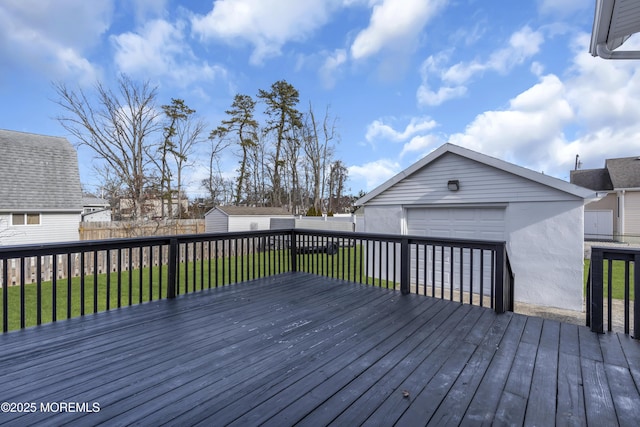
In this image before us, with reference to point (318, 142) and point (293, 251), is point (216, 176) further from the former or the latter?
point (293, 251)

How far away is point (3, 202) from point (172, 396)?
44.7ft

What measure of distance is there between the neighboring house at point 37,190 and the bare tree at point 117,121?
1.46 m

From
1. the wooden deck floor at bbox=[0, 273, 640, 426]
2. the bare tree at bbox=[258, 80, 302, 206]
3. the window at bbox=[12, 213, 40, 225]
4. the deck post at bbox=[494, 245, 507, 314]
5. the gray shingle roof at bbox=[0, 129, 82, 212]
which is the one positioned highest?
the bare tree at bbox=[258, 80, 302, 206]

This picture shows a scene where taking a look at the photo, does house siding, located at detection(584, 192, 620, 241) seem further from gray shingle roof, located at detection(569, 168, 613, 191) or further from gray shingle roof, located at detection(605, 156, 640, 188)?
gray shingle roof, located at detection(605, 156, 640, 188)

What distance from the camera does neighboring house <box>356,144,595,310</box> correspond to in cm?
548

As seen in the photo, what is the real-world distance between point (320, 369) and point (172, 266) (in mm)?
2536

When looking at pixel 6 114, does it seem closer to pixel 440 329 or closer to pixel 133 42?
pixel 133 42

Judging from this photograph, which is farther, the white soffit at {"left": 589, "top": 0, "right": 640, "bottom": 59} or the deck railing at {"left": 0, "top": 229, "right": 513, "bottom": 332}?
the deck railing at {"left": 0, "top": 229, "right": 513, "bottom": 332}

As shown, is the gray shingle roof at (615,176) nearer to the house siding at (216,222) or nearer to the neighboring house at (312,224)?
the neighboring house at (312,224)

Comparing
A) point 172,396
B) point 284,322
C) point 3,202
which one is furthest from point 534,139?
point 3,202

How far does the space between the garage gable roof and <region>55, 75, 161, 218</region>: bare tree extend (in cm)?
944

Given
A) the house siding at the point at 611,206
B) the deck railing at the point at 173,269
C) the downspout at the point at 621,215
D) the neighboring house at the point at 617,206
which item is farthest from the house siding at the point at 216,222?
the downspout at the point at 621,215

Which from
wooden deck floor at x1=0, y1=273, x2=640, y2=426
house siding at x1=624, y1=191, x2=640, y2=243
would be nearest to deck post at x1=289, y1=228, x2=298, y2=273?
wooden deck floor at x1=0, y1=273, x2=640, y2=426

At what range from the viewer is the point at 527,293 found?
5941mm
